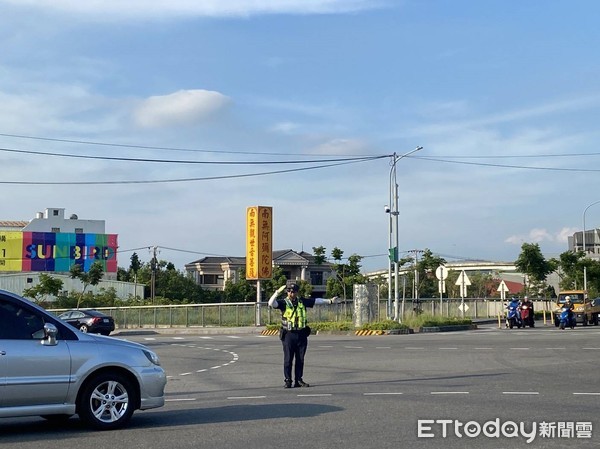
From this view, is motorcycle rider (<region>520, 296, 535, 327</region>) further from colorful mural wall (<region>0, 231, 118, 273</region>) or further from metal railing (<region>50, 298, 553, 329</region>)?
colorful mural wall (<region>0, 231, 118, 273</region>)

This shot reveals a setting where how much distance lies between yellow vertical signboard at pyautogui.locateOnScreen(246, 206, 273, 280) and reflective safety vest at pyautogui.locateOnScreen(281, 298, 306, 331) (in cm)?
3304

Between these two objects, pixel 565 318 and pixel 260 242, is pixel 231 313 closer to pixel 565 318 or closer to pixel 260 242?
pixel 260 242

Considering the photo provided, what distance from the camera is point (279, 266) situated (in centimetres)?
9094

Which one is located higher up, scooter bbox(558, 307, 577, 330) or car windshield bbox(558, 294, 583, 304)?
car windshield bbox(558, 294, 583, 304)

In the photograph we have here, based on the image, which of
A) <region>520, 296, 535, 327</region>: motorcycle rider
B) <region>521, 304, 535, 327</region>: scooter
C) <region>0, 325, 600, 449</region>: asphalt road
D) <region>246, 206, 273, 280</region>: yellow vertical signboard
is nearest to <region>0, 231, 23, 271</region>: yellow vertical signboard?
<region>246, 206, 273, 280</region>: yellow vertical signboard

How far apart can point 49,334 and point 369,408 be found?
14.3ft

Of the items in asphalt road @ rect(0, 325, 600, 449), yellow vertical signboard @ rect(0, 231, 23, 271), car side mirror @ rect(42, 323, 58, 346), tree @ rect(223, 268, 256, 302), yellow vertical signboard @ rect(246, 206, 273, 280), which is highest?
yellow vertical signboard @ rect(0, 231, 23, 271)

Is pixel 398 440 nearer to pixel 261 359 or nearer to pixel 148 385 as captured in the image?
pixel 148 385

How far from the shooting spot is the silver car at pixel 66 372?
9375 millimetres

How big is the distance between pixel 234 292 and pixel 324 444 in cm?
7325

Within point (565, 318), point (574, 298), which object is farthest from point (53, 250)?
point (565, 318)

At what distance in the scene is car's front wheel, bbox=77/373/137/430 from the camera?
9.85 metres

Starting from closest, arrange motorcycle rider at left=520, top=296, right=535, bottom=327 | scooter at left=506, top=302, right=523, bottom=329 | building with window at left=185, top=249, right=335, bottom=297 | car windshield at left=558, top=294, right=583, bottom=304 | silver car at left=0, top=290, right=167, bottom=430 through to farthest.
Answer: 1. silver car at left=0, top=290, right=167, bottom=430
2. scooter at left=506, top=302, right=523, bottom=329
3. motorcycle rider at left=520, top=296, right=535, bottom=327
4. car windshield at left=558, top=294, right=583, bottom=304
5. building with window at left=185, top=249, right=335, bottom=297

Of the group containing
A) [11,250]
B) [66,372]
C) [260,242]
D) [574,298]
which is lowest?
[66,372]
